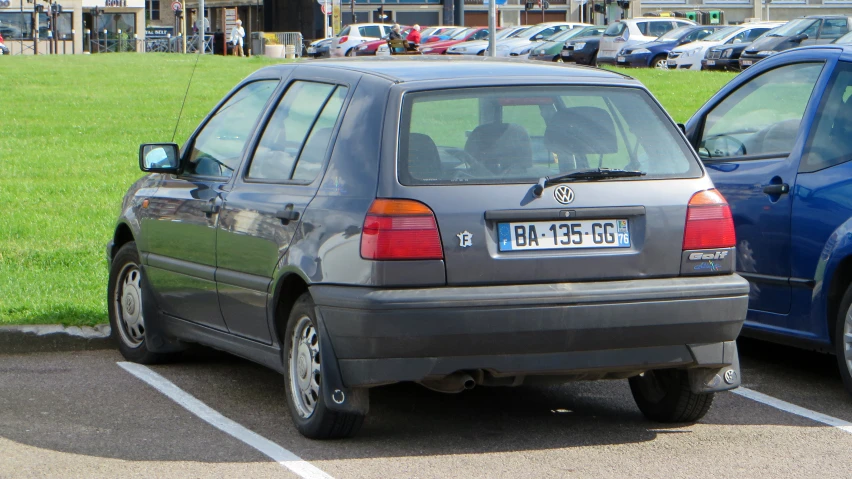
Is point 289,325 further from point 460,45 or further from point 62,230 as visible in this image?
point 460,45

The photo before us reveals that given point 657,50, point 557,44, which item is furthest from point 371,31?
point 657,50

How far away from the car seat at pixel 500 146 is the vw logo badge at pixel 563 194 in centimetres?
16

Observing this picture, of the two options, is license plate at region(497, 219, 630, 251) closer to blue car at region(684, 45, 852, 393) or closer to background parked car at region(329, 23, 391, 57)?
blue car at region(684, 45, 852, 393)

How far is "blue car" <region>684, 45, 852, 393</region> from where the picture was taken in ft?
21.3

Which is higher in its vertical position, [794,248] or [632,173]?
[632,173]

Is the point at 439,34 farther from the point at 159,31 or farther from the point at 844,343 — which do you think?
the point at 844,343

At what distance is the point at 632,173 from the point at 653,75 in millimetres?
26226

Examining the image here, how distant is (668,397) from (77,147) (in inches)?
556

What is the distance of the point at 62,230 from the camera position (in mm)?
11484

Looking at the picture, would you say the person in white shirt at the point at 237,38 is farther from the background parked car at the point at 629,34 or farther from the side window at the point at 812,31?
the side window at the point at 812,31

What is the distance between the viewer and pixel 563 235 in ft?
17.4

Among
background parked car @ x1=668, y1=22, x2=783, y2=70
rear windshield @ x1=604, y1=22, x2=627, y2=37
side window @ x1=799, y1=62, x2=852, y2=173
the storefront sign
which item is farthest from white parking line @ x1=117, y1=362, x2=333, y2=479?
the storefront sign

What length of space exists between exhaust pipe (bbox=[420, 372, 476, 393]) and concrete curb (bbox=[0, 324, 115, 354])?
3.04 metres

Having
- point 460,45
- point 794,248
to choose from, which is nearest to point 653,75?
point 460,45
